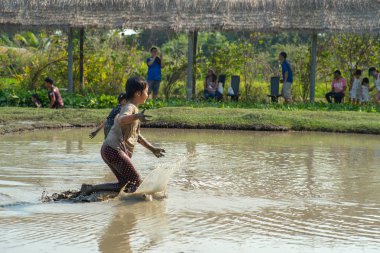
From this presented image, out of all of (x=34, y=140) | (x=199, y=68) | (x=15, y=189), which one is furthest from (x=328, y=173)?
(x=199, y=68)

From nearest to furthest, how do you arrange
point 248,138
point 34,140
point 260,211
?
point 260,211 → point 34,140 → point 248,138

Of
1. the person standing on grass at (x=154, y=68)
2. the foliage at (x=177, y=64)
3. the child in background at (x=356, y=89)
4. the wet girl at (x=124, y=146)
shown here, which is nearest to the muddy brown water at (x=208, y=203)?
the wet girl at (x=124, y=146)

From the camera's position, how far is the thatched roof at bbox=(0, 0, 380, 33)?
21.1 meters

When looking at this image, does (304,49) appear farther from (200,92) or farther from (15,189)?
(15,189)

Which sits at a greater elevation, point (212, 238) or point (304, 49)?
point (304, 49)

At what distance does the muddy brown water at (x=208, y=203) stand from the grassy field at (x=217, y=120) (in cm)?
209

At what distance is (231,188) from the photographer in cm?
948

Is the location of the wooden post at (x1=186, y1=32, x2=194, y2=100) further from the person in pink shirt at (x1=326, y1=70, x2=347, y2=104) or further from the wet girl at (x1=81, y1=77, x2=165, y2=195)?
the wet girl at (x1=81, y1=77, x2=165, y2=195)

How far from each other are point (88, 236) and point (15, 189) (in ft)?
7.86

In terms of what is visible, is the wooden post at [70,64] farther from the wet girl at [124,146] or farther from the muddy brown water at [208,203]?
the wet girl at [124,146]

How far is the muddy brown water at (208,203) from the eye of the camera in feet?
22.4

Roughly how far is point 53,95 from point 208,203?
10.2 m

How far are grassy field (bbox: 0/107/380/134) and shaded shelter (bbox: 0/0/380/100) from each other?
413 centimetres

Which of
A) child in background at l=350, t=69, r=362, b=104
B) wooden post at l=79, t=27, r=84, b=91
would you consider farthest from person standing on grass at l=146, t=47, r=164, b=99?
child in background at l=350, t=69, r=362, b=104
